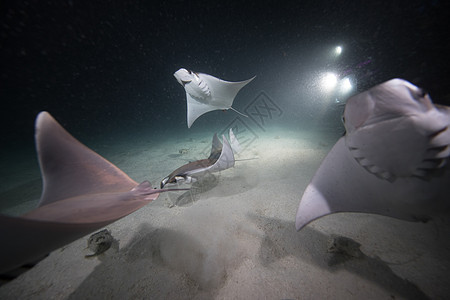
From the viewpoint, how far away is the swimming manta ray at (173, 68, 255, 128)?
3.99 m

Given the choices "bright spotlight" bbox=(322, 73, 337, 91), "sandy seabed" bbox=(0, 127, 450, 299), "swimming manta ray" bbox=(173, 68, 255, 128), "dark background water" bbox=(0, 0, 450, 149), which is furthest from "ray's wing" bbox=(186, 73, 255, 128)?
"bright spotlight" bbox=(322, 73, 337, 91)

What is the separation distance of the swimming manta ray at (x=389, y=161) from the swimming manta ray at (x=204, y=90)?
365 centimetres

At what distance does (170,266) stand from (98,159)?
5.79 ft

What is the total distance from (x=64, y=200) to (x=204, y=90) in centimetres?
399

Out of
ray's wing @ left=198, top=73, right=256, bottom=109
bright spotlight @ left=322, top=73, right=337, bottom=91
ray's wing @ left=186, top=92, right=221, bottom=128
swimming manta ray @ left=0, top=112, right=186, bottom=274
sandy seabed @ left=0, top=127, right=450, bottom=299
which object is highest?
bright spotlight @ left=322, top=73, right=337, bottom=91

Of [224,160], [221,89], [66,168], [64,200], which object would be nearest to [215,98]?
[221,89]

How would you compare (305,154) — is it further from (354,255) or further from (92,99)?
(92,99)

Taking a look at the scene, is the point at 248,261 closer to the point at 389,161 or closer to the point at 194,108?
the point at 389,161

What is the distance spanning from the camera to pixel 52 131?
1791 mm

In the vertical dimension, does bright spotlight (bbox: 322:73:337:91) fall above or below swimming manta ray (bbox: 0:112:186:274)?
above

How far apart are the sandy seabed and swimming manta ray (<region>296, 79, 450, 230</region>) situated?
561mm

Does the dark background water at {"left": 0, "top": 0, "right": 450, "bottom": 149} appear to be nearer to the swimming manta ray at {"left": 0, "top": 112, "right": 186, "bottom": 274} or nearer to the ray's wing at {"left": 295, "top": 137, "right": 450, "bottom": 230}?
the ray's wing at {"left": 295, "top": 137, "right": 450, "bottom": 230}

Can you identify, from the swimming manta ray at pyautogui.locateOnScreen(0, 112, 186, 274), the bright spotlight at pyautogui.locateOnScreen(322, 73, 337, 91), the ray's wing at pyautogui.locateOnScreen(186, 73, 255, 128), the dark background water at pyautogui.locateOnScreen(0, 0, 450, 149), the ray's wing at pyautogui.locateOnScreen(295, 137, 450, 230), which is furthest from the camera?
the bright spotlight at pyautogui.locateOnScreen(322, 73, 337, 91)

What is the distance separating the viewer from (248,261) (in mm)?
1575
